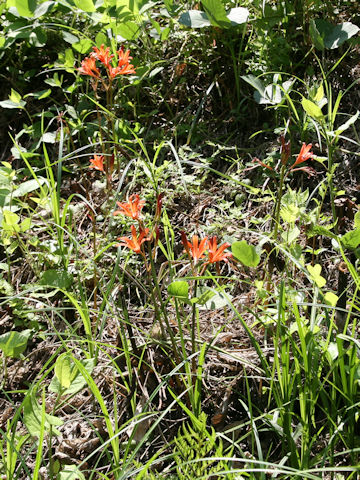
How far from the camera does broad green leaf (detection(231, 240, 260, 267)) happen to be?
1655 millimetres

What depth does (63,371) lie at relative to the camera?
1.53 meters

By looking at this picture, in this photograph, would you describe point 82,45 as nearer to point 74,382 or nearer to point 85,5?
point 85,5

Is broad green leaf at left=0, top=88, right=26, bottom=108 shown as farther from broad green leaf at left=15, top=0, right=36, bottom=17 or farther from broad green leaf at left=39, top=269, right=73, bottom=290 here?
broad green leaf at left=39, top=269, right=73, bottom=290

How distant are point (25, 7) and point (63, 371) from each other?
204cm

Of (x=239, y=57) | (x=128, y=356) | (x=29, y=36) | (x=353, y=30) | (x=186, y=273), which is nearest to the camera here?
(x=128, y=356)

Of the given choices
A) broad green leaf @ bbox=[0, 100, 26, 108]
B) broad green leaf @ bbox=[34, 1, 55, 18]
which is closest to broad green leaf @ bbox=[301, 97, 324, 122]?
broad green leaf @ bbox=[0, 100, 26, 108]

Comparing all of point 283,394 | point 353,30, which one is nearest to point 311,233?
point 283,394

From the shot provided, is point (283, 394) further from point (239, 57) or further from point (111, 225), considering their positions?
point (239, 57)

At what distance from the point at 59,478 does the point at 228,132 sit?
170 cm

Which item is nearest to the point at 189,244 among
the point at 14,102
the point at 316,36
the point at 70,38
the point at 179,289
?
the point at 179,289

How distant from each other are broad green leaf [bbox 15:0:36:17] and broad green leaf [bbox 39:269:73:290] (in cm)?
147

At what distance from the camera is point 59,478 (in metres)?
1.49

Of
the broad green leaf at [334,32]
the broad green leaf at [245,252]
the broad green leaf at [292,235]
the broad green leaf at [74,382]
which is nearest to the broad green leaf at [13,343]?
the broad green leaf at [74,382]

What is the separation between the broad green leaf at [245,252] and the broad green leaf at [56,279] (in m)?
0.67
